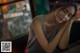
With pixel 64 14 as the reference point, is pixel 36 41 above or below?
below

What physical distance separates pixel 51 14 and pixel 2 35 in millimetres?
448

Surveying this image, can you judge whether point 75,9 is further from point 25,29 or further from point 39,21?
point 25,29

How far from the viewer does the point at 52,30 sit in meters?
1.46

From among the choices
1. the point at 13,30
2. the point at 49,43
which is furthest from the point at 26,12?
the point at 49,43

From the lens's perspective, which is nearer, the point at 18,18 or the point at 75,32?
the point at 75,32

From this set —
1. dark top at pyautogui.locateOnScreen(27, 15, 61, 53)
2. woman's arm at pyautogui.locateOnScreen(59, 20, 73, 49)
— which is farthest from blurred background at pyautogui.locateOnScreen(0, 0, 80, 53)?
woman's arm at pyautogui.locateOnScreen(59, 20, 73, 49)

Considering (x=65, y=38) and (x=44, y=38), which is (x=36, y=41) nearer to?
(x=44, y=38)

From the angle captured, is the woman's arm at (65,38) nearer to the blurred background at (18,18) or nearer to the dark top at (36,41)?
the dark top at (36,41)

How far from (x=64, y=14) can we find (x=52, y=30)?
156 millimetres

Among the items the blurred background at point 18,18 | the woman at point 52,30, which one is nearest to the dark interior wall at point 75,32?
the woman at point 52,30

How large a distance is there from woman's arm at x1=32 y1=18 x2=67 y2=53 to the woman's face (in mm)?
73

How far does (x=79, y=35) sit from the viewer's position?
1.42 m

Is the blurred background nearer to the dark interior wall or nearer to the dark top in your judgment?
the dark top

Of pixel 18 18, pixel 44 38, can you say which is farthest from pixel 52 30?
pixel 18 18
